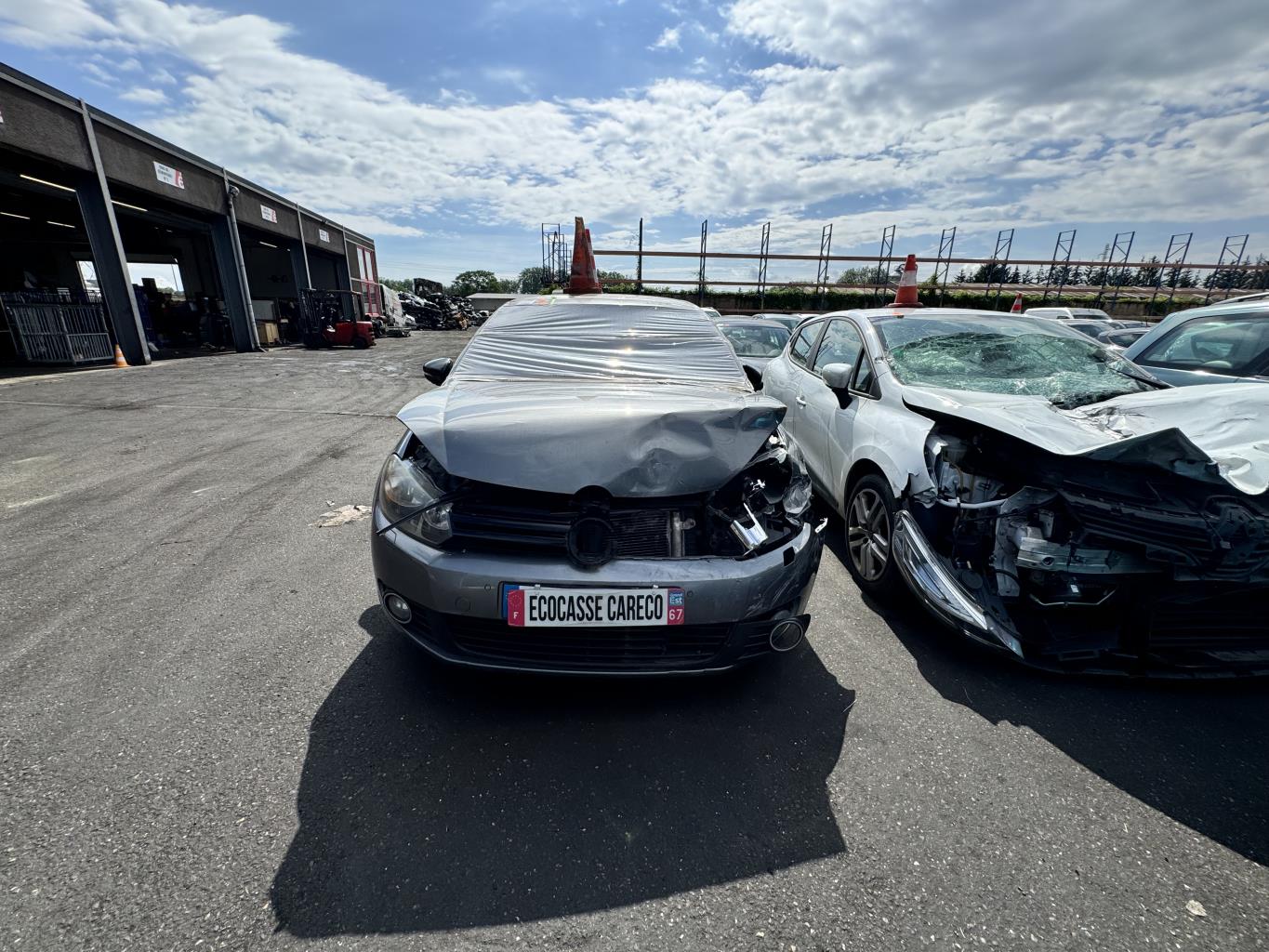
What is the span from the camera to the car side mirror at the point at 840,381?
3.33 metres

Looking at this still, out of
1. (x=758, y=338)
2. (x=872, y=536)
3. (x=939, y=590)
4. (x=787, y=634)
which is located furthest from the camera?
(x=758, y=338)

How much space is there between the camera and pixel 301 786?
1709 millimetres

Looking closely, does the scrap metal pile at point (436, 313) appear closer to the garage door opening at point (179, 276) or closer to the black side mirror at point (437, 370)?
the garage door opening at point (179, 276)

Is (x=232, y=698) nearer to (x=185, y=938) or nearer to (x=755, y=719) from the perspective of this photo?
(x=185, y=938)

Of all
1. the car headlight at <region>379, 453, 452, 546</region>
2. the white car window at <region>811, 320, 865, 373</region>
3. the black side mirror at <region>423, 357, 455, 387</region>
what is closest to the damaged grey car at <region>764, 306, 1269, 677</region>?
the white car window at <region>811, 320, 865, 373</region>

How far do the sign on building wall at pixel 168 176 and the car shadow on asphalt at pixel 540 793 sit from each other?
19.0m

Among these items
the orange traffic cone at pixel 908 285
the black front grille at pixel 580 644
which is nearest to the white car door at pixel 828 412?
the black front grille at pixel 580 644

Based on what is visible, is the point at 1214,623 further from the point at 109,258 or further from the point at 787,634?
the point at 109,258

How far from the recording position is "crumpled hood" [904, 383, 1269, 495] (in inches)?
79.1

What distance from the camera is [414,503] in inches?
79.2

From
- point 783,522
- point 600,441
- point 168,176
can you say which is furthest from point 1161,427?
point 168,176

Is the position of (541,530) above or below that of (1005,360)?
below

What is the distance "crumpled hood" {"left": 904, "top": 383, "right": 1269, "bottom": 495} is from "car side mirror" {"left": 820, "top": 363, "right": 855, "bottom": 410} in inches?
24.6

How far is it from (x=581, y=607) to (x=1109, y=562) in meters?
2.11
